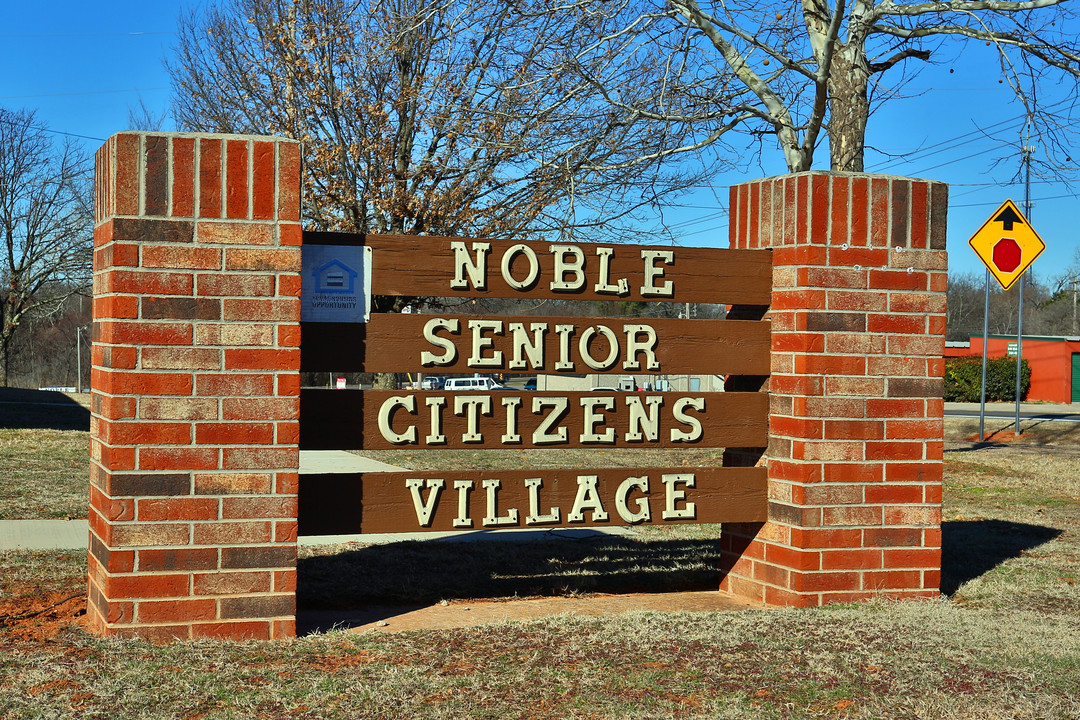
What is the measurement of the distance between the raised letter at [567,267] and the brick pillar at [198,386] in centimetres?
139

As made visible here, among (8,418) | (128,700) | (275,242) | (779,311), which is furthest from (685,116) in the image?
(8,418)

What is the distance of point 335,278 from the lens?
483 cm

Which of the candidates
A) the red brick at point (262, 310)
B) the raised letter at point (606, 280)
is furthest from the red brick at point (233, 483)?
the raised letter at point (606, 280)

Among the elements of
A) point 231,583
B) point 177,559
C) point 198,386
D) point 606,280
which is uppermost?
point 606,280

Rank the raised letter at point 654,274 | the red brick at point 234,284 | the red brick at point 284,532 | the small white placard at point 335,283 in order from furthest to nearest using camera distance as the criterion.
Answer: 1. the raised letter at point 654,274
2. the small white placard at point 335,283
3. the red brick at point 284,532
4. the red brick at point 234,284

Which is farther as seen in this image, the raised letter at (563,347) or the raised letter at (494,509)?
the raised letter at (563,347)

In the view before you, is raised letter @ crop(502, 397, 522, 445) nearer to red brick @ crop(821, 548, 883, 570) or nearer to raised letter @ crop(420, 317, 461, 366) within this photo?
raised letter @ crop(420, 317, 461, 366)

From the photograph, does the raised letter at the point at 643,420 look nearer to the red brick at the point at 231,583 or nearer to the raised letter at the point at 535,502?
the raised letter at the point at 535,502

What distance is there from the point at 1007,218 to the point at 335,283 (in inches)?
497

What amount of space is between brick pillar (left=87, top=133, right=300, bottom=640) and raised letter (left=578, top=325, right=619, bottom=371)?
1.53m

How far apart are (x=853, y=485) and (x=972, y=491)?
6.83 metres

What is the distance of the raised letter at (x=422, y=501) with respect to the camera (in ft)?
16.3

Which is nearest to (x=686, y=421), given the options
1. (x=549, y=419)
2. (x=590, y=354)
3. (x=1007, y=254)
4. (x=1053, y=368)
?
(x=590, y=354)

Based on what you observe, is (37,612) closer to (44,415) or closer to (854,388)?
(854,388)
